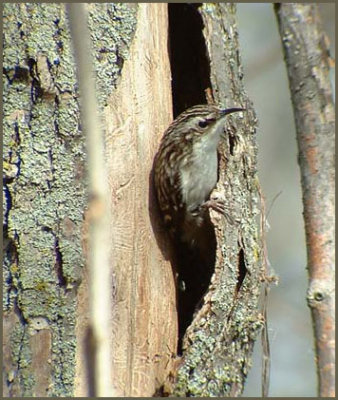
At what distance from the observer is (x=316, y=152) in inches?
81.4

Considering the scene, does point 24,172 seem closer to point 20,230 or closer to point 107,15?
point 20,230

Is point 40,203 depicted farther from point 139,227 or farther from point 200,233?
point 200,233

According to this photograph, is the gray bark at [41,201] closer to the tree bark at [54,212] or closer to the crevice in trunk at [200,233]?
the tree bark at [54,212]

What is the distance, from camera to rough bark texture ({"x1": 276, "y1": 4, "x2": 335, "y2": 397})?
6.38 ft

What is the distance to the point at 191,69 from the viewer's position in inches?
148

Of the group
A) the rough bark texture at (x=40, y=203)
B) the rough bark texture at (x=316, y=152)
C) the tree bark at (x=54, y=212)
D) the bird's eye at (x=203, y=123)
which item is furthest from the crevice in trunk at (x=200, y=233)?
the rough bark texture at (x=316, y=152)

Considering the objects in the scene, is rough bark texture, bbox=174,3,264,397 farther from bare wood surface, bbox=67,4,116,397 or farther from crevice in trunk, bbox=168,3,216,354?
bare wood surface, bbox=67,4,116,397

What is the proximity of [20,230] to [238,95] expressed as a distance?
1.26 metres

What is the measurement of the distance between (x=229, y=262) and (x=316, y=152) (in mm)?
1304

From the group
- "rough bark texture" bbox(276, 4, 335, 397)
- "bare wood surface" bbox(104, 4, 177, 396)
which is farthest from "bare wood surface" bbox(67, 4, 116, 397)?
"bare wood surface" bbox(104, 4, 177, 396)

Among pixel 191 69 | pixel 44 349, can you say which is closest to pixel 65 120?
pixel 44 349

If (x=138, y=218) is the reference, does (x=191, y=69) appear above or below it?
above

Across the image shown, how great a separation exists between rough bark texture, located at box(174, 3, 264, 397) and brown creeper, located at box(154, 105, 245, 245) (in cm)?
7

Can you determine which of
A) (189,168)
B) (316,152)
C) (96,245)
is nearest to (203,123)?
(189,168)
